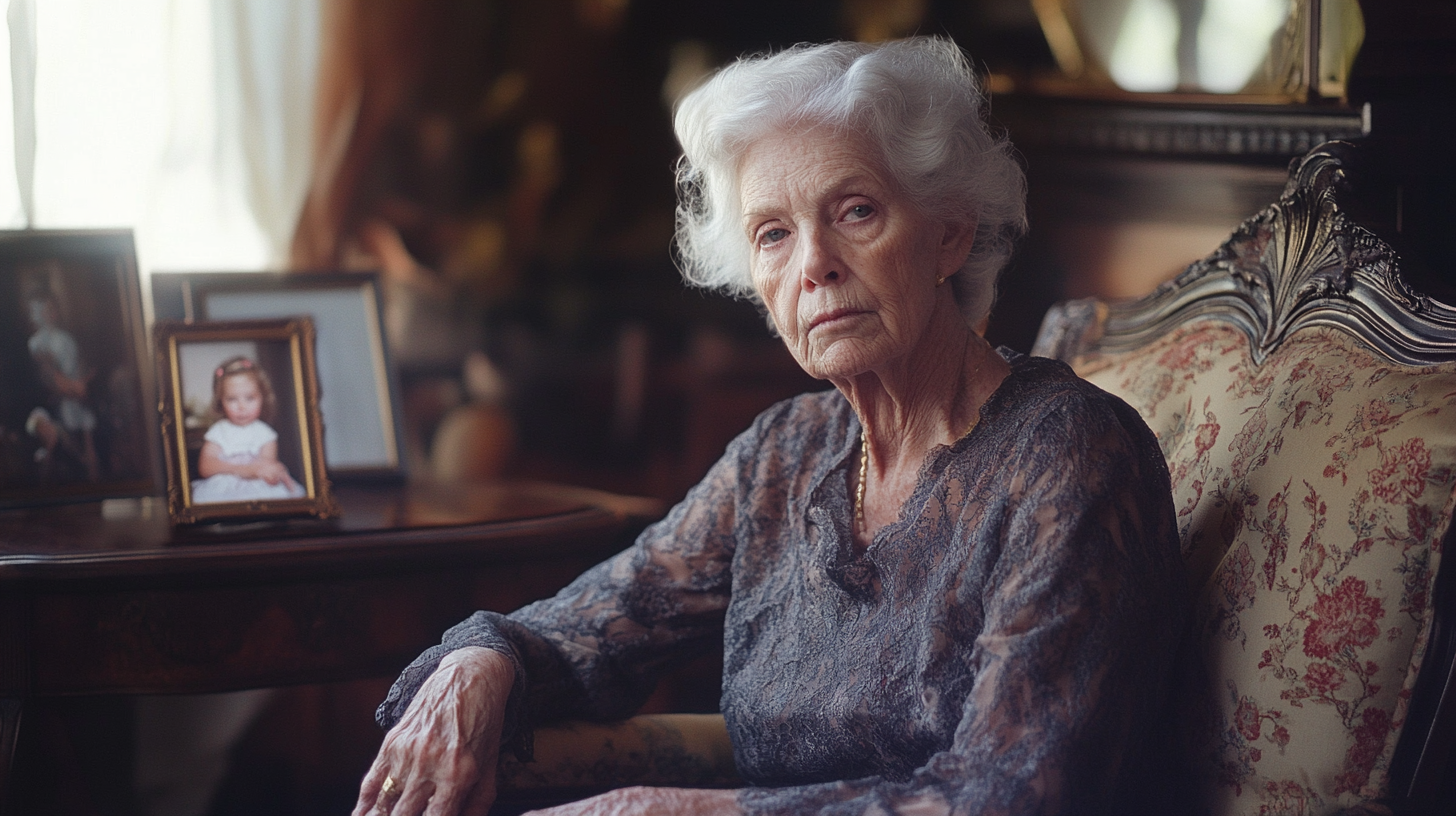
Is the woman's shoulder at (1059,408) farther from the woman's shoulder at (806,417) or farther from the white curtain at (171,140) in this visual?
the white curtain at (171,140)

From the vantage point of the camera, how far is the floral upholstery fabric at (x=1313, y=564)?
949 millimetres

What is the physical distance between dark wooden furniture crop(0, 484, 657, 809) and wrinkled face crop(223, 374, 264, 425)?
160mm

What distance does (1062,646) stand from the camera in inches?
38.1

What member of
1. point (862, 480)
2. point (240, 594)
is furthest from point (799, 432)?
point (240, 594)

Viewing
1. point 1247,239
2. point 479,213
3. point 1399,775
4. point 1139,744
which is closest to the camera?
point 1399,775

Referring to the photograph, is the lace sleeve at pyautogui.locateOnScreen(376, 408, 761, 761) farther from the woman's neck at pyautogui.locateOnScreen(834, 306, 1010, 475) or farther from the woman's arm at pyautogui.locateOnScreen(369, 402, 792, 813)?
the woman's neck at pyautogui.locateOnScreen(834, 306, 1010, 475)

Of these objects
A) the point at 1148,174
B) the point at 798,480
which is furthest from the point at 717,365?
the point at 798,480

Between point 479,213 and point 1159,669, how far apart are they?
11.5ft

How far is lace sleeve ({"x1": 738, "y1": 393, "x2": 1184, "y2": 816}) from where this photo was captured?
3.12 feet

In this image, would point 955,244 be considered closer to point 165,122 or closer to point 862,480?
point 862,480

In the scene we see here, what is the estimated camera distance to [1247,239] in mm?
1336

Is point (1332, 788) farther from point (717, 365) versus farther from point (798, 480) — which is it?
point (717, 365)

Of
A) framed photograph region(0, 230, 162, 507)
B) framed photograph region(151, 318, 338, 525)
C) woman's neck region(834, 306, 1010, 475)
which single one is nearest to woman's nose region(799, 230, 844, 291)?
woman's neck region(834, 306, 1010, 475)

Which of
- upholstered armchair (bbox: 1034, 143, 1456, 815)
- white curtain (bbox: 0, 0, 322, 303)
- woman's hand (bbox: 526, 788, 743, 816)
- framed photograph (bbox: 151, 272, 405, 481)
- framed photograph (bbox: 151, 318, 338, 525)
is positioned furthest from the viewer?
white curtain (bbox: 0, 0, 322, 303)
